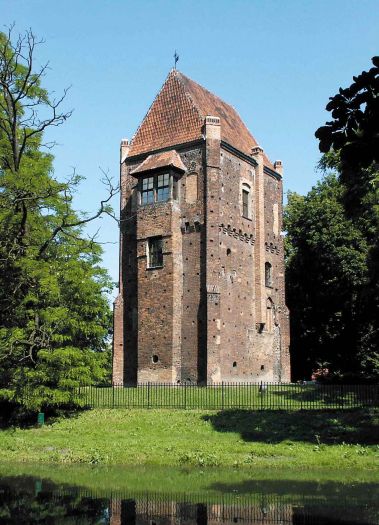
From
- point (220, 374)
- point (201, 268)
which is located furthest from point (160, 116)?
point (220, 374)

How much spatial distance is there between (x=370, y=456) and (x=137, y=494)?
23.8ft

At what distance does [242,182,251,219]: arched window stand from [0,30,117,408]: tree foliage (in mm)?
13542

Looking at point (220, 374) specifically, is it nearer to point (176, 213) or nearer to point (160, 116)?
point (176, 213)

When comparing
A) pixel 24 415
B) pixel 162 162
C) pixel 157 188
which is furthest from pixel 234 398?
pixel 162 162

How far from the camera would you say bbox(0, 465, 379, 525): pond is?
10.5 metres

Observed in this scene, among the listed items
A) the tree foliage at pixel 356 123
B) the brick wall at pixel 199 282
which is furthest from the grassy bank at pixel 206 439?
the tree foliage at pixel 356 123

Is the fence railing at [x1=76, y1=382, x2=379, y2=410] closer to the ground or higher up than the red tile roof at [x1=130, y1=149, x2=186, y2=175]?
closer to the ground

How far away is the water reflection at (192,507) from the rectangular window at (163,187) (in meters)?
24.1

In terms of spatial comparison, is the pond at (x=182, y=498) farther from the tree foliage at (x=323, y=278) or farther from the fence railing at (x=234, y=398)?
the tree foliage at (x=323, y=278)

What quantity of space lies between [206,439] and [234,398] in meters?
7.11

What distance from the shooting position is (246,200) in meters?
38.6

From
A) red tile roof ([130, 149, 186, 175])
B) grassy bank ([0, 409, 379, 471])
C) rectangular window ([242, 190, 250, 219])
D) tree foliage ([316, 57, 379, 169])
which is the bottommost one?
grassy bank ([0, 409, 379, 471])

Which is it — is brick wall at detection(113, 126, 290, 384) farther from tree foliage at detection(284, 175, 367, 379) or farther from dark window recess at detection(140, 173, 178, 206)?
tree foliage at detection(284, 175, 367, 379)

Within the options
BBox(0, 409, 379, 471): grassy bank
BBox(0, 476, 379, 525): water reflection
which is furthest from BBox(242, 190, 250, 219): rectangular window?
BBox(0, 476, 379, 525): water reflection
